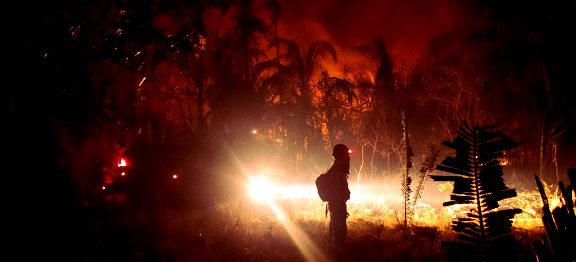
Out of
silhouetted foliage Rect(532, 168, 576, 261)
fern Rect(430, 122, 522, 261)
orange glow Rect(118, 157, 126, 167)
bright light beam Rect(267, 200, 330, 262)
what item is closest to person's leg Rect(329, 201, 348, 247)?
bright light beam Rect(267, 200, 330, 262)

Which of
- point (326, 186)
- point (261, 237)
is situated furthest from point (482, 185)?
point (261, 237)

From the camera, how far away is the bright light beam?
7770 millimetres

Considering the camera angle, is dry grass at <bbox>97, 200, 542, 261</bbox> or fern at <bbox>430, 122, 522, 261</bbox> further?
dry grass at <bbox>97, 200, 542, 261</bbox>

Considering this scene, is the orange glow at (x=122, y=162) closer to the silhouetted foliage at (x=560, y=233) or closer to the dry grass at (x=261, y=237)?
the dry grass at (x=261, y=237)

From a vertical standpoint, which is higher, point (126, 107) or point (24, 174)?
point (126, 107)

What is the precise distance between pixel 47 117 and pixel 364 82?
14388mm

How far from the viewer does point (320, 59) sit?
1611 cm

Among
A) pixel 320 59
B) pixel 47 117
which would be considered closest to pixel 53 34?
pixel 47 117

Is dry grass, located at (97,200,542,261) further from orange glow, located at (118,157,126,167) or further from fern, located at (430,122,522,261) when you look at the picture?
fern, located at (430,122,522,261)

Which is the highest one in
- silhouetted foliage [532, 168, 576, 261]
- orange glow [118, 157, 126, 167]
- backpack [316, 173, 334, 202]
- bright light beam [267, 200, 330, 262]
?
orange glow [118, 157, 126, 167]

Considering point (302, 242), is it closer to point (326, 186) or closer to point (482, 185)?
point (326, 186)

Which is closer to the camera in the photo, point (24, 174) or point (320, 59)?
point (24, 174)

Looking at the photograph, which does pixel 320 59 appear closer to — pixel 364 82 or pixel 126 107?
pixel 364 82

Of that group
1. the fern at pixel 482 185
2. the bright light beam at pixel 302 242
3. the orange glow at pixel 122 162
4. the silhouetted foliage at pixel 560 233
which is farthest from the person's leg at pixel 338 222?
the orange glow at pixel 122 162
